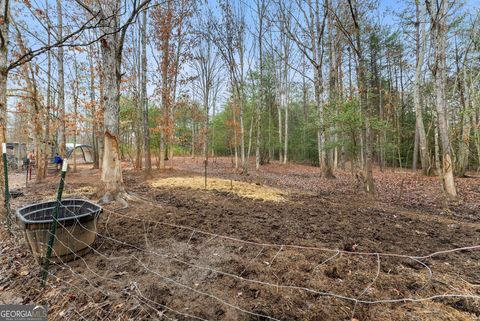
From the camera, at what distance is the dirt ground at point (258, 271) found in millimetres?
1770

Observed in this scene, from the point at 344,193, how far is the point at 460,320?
600 centimetres

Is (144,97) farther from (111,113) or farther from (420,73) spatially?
(420,73)

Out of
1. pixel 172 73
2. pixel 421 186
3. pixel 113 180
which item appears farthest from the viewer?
pixel 172 73

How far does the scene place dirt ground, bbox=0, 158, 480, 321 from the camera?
177 centimetres

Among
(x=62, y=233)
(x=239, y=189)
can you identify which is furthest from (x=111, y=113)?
(x=239, y=189)

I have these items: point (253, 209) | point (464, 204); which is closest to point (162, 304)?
point (253, 209)

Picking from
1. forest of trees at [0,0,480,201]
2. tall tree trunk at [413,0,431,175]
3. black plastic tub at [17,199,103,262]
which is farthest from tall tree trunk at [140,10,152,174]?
tall tree trunk at [413,0,431,175]

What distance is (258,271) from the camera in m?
2.29

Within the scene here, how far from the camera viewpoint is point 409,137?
1817 cm

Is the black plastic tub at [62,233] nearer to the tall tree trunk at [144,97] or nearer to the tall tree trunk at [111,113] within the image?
the tall tree trunk at [111,113]

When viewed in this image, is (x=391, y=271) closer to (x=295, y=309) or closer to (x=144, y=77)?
(x=295, y=309)

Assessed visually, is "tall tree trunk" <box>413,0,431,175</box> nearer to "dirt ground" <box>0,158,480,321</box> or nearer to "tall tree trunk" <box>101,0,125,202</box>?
"dirt ground" <box>0,158,480,321</box>

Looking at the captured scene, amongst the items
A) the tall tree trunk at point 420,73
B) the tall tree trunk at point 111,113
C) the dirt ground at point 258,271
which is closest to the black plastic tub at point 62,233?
the dirt ground at point 258,271

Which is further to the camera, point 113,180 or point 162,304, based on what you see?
point 113,180
